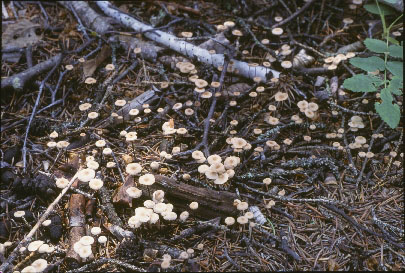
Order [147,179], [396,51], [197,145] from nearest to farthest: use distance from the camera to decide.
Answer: [147,179] → [396,51] → [197,145]

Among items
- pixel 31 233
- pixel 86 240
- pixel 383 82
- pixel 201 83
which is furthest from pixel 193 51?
pixel 31 233

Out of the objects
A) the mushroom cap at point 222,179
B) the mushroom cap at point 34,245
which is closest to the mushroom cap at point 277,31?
the mushroom cap at point 222,179

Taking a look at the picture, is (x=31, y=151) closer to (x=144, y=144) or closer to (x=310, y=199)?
(x=144, y=144)

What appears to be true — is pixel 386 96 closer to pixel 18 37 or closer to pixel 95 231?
pixel 95 231

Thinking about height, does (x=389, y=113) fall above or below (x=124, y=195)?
above

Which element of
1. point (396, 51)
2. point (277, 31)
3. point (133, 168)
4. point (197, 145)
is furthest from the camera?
point (277, 31)

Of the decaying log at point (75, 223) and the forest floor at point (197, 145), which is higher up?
the forest floor at point (197, 145)

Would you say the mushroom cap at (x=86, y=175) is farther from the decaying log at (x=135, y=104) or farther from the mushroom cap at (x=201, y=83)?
the mushroom cap at (x=201, y=83)
